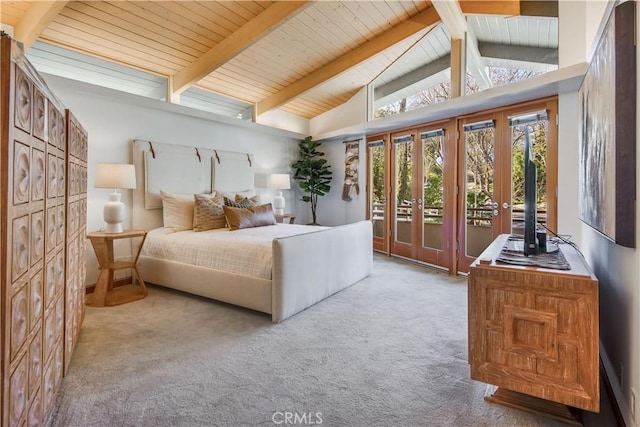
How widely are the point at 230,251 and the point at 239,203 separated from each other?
139cm

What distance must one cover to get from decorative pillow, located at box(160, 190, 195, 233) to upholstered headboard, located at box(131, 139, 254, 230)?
9.2 inches

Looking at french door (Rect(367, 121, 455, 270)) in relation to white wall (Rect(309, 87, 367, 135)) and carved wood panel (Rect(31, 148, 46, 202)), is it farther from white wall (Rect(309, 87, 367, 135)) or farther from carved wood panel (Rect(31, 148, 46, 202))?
carved wood panel (Rect(31, 148, 46, 202))

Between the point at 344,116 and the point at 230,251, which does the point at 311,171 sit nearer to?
the point at 344,116

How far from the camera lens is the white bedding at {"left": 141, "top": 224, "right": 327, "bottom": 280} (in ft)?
9.70

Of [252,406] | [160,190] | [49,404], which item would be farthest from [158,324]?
[160,190]

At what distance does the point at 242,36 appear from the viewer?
12.2ft

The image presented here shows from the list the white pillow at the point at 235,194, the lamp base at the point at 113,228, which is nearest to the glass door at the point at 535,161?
the white pillow at the point at 235,194

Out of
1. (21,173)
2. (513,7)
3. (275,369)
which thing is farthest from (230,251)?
(513,7)

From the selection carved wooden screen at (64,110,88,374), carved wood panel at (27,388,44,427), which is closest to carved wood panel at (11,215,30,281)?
carved wood panel at (27,388,44,427)

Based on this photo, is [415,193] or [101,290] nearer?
[101,290]

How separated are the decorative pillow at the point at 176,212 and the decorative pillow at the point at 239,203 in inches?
16.7

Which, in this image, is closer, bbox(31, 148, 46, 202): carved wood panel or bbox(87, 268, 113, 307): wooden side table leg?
bbox(31, 148, 46, 202): carved wood panel

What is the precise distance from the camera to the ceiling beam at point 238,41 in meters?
3.40

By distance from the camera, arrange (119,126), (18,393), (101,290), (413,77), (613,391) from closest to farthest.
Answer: (18,393) < (613,391) < (101,290) < (119,126) < (413,77)
